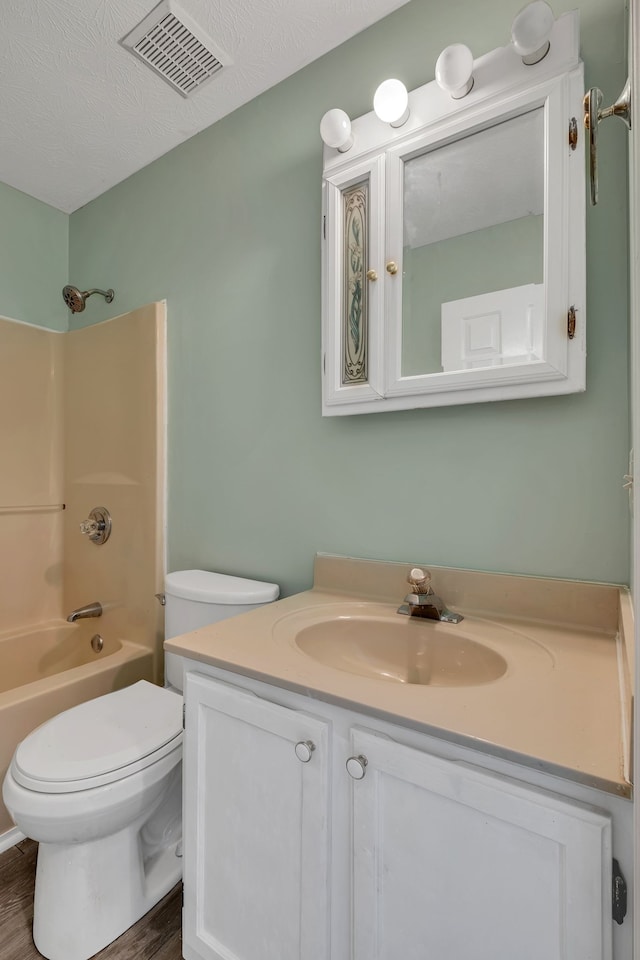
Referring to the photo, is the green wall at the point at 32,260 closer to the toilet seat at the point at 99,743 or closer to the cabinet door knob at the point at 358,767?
the toilet seat at the point at 99,743

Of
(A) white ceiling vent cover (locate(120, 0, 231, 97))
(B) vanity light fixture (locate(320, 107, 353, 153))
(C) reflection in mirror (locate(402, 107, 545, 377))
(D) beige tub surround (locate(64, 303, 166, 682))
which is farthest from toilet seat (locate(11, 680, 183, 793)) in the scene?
(A) white ceiling vent cover (locate(120, 0, 231, 97))

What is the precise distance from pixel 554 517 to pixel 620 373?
1.09 ft

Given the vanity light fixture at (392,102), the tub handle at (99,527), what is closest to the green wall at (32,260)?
the tub handle at (99,527)

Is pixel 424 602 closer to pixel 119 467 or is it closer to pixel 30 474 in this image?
pixel 119 467

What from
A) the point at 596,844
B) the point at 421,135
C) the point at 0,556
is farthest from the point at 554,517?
the point at 0,556

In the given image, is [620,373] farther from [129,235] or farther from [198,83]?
[129,235]

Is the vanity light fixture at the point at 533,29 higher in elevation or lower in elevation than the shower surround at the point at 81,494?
higher

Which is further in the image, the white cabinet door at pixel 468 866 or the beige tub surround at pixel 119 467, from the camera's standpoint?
the beige tub surround at pixel 119 467

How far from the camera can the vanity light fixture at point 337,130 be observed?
A: 1.24m

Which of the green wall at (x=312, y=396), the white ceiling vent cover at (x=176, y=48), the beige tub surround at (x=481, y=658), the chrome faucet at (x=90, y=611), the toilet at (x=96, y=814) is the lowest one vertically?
the toilet at (x=96, y=814)

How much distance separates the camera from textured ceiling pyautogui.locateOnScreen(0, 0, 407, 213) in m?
1.27

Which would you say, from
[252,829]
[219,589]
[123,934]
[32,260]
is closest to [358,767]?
[252,829]

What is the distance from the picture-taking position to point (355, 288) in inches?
50.0

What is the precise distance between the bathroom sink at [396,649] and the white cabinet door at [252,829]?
20 centimetres
